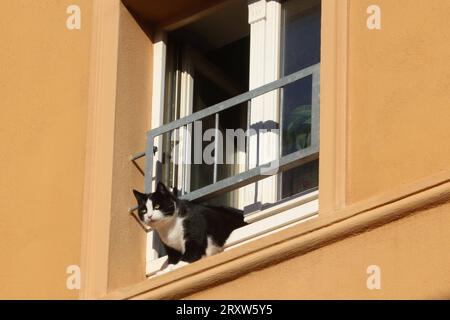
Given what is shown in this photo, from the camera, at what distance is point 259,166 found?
11492 mm

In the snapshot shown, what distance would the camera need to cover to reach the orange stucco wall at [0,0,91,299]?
11695mm

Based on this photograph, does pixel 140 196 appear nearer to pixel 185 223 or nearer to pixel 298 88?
pixel 185 223

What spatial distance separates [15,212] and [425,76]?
2.32 meters

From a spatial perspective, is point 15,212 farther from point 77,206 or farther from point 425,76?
point 425,76

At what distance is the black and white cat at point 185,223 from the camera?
1188 centimetres

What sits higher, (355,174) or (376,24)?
(376,24)

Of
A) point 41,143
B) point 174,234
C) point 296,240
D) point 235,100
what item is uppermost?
point 235,100

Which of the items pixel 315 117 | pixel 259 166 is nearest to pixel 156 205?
pixel 259 166

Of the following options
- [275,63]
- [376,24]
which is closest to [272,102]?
[275,63]

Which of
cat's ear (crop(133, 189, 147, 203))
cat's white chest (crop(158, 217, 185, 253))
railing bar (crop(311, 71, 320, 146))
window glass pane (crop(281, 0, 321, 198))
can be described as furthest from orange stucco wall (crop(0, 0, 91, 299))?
railing bar (crop(311, 71, 320, 146))

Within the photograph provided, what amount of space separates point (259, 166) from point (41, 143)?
3.97 ft

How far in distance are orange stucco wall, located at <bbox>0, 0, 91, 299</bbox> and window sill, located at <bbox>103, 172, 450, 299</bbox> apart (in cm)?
69
